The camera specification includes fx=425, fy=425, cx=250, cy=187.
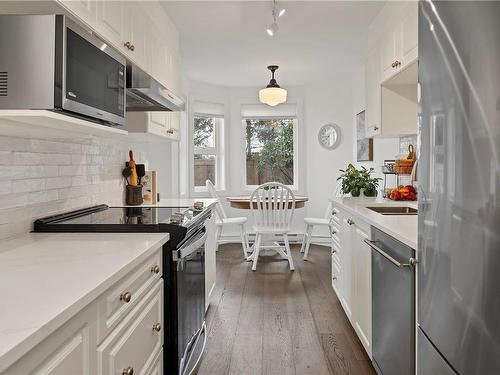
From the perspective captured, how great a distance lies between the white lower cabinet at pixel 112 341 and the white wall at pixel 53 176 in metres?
0.61

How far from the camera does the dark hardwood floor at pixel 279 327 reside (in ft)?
7.89

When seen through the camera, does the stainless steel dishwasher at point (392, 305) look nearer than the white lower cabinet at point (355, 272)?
Yes

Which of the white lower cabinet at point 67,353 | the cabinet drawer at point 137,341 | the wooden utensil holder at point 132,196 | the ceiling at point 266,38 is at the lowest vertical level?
the cabinet drawer at point 137,341

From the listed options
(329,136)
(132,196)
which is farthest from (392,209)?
(329,136)

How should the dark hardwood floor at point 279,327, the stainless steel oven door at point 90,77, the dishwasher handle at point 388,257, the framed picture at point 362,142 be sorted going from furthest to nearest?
the framed picture at point 362,142
the dark hardwood floor at point 279,327
the dishwasher handle at point 388,257
the stainless steel oven door at point 90,77

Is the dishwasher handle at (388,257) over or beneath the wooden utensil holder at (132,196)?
beneath

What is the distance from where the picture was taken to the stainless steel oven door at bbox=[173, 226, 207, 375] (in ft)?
6.16

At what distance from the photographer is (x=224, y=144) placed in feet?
21.0

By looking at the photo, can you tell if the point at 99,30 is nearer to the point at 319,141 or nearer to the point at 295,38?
the point at 295,38

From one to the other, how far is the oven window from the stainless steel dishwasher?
1324 millimetres

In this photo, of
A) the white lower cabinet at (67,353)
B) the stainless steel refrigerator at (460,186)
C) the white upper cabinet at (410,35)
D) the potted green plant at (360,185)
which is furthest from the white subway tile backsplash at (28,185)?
the potted green plant at (360,185)

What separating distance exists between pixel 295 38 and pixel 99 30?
258 centimetres

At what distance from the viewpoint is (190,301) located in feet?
6.98

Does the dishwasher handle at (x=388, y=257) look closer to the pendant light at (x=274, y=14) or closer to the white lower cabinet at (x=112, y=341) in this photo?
the white lower cabinet at (x=112, y=341)
